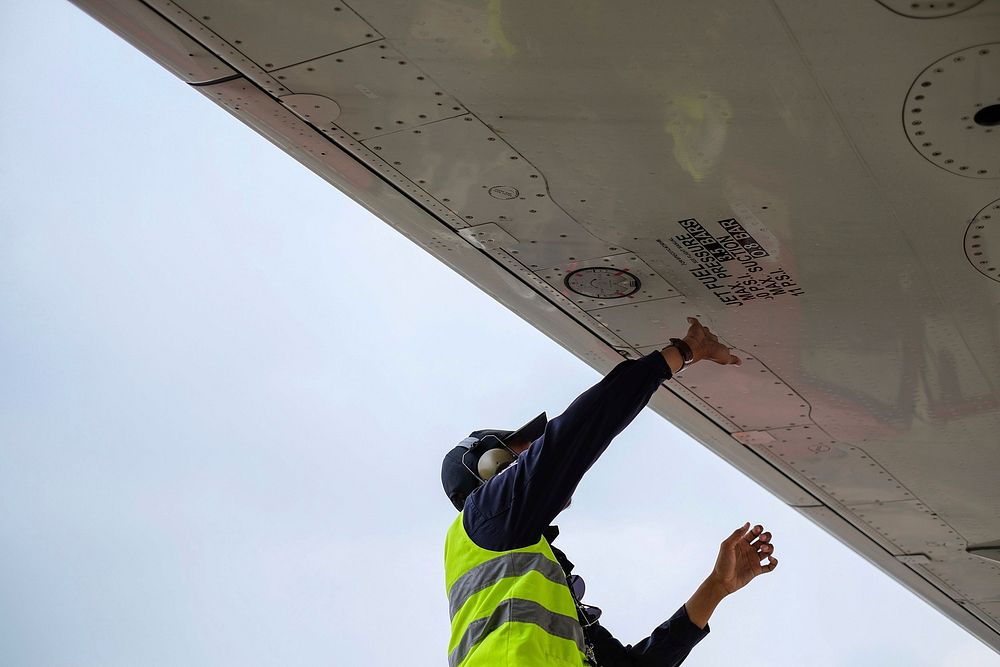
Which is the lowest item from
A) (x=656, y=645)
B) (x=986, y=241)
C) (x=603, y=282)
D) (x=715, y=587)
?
(x=656, y=645)

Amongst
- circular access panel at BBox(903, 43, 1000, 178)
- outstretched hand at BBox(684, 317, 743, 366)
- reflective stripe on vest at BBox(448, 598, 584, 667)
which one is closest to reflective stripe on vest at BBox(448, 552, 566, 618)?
reflective stripe on vest at BBox(448, 598, 584, 667)

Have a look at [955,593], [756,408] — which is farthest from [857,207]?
[955,593]

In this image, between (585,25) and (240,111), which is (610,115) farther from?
(240,111)

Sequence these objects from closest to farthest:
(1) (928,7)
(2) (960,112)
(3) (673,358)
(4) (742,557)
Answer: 1. (1) (928,7)
2. (2) (960,112)
3. (3) (673,358)
4. (4) (742,557)

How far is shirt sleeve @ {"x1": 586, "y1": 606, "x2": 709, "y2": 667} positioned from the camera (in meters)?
3.94

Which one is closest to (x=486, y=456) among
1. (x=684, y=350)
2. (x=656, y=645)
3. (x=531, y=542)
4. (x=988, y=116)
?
(x=531, y=542)

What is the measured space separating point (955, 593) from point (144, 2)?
6.30 metres

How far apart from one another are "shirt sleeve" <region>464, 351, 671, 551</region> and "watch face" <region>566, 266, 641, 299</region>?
54 cm

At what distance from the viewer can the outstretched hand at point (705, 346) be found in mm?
3682

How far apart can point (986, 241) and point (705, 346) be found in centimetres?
101

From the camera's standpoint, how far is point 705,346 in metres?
3.70

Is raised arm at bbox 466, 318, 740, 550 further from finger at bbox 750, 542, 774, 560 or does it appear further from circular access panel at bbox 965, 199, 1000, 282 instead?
finger at bbox 750, 542, 774, 560

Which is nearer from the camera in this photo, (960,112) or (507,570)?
(960,112)

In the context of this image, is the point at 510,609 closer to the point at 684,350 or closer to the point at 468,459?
the point at 468,459
